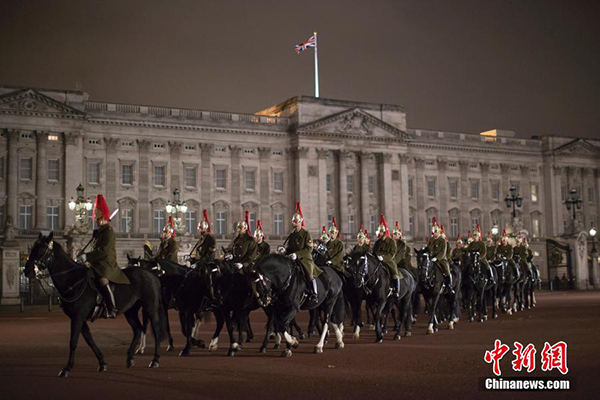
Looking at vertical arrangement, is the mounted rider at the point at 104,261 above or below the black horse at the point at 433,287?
above

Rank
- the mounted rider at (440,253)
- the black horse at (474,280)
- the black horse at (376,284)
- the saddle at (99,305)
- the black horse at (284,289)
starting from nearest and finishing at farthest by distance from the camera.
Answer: the saddle at (99,305) < the black horse at (284,289) < the black horse at (376,284) < the mounted rider at (440,253) < the black horse at (474,280)

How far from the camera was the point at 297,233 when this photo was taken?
19609 millimetres

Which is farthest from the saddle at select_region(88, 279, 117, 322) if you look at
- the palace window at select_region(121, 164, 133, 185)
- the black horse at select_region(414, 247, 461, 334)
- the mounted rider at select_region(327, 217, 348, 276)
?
the palace window at select_region(121, 164, 133, 185)

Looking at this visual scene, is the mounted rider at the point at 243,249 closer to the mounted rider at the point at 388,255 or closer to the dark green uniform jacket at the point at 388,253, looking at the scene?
the mounted rider at the point at 388,255

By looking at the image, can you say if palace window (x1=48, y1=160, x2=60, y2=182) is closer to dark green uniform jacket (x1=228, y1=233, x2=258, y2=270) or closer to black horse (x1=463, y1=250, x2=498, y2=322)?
black horse (x1=463, y1=250, x2=498, y2=322)

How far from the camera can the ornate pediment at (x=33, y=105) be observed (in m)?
68.5

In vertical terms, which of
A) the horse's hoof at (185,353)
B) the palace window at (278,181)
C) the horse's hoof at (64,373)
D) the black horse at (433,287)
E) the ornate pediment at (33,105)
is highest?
the ornate pediment at (33,105)

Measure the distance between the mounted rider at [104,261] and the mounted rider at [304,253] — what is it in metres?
→ 4.29

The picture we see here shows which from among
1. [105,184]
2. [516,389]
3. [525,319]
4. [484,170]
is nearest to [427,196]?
[484,170]

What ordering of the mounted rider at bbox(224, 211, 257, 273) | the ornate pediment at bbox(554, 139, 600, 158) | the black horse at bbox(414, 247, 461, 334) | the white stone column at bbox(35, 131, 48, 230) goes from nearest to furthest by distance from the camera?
the mounted rider at bbox(224, 211, 257, 273)
the black horse at bbox(414, 247, 461, 334)
the white stone column at bbox(35, 131, 48, 230)
the ornate pediment at bbox(554, 139, 600, 158)

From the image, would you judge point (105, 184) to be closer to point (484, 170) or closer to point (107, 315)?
point (484, 170)

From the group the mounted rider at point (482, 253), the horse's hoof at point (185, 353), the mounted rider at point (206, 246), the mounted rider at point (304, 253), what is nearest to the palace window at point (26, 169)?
the mounted rider at point (482, 253)

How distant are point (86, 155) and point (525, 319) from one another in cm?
5299

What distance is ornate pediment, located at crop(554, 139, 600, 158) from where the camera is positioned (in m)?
98.7
